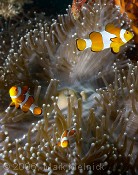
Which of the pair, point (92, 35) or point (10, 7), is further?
point (10, 7)

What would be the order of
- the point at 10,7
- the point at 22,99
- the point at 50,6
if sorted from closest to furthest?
the point at 22,99 < the point at 10,7 < the point at 50,6

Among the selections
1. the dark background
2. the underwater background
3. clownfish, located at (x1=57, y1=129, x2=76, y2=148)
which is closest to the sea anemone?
the underwater background

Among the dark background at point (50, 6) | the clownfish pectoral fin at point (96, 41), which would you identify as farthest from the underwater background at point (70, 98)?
the dark background at point (50, 6)

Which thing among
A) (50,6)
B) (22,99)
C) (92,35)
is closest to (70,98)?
(22,99)

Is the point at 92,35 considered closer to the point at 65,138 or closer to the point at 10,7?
the point at 65,138

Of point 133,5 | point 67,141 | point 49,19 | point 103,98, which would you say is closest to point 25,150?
point 67,141

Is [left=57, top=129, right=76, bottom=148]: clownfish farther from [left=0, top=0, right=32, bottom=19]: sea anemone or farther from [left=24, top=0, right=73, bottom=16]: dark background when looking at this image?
[left=24, top=0, right=73, bottom=16]: dark background
